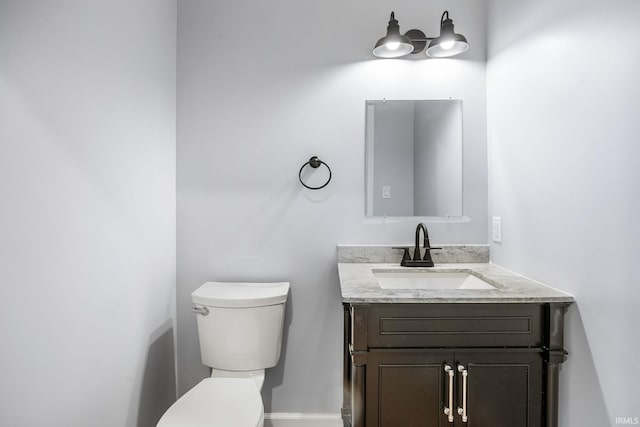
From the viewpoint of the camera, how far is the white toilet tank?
1689mm

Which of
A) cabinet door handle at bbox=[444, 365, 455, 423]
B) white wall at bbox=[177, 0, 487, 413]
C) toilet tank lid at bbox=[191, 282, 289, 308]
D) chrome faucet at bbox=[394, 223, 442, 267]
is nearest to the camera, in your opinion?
cabinet door handle at bbox=[444, 365, 455, 423]

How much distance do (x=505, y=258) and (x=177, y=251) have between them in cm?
166

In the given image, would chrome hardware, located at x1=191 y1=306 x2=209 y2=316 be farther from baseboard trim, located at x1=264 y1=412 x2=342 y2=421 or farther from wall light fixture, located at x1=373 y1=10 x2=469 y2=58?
wall light fixture, located at x1=373 y1=10 x2=469 y2=58

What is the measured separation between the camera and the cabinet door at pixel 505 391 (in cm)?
126

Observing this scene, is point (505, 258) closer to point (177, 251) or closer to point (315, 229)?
point (315, 229)

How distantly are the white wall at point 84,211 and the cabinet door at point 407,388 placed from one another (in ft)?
3.20

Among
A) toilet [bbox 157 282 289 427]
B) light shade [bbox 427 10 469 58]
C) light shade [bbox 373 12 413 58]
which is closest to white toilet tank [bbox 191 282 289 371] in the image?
toilet [bbox 157 282 289 427]

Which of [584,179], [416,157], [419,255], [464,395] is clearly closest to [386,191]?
[416,157]

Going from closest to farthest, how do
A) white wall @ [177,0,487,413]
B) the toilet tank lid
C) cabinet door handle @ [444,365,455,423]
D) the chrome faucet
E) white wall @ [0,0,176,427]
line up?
white wall @ [0,0,176,427] → cabinet door handle @ [444,365,455,423] → the toilet tank lid → the chrome faucet → white wall @ [177,0,487,413]

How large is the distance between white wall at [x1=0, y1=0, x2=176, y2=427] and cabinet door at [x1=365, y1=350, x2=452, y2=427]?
98 centimetres

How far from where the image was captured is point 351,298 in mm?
1246

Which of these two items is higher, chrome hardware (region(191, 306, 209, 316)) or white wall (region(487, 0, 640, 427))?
white wall (region(487, 0, 640, 427))

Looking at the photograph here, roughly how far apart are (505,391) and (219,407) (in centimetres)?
103

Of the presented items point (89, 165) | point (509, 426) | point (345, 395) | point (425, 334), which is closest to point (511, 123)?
point (425, 334)
